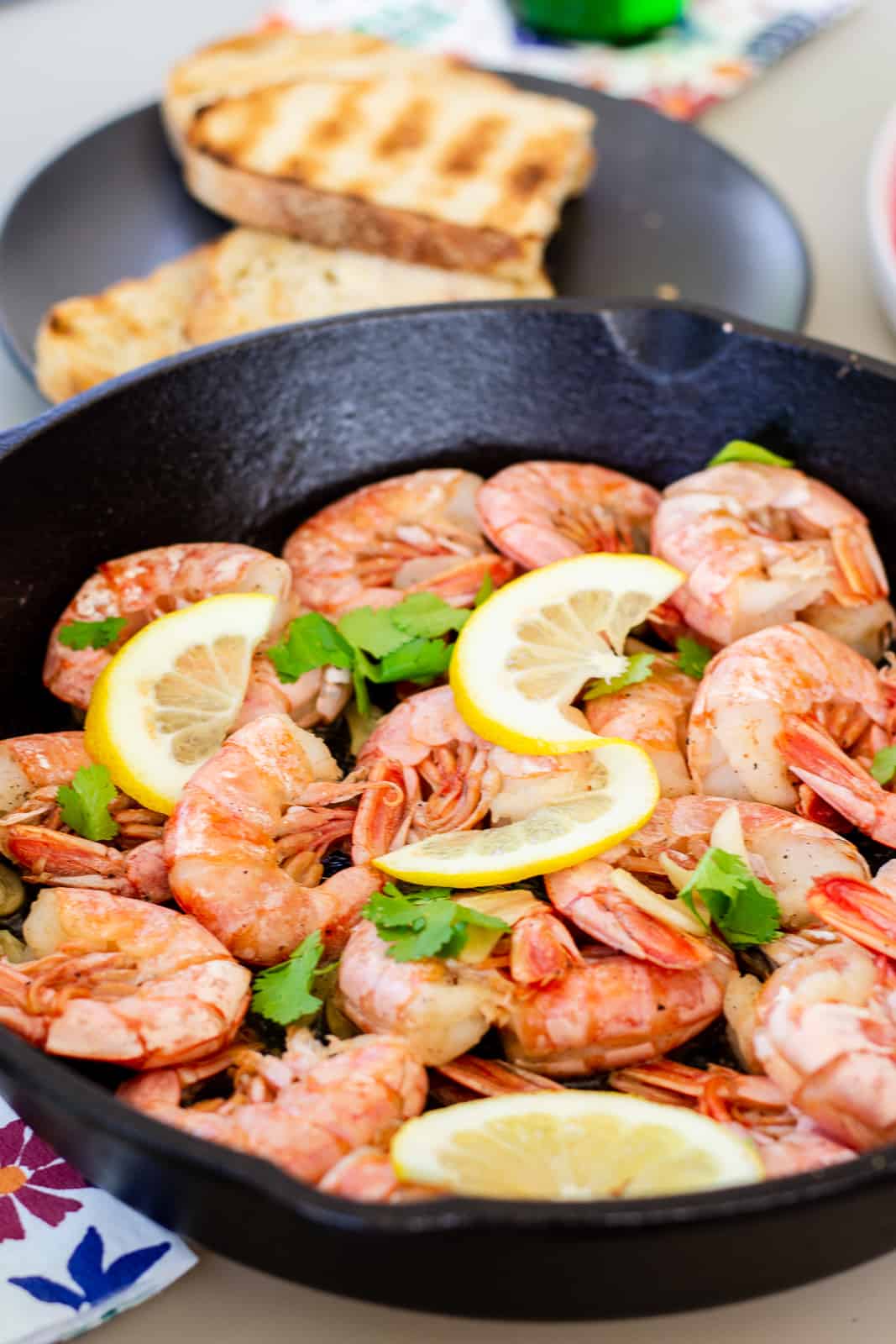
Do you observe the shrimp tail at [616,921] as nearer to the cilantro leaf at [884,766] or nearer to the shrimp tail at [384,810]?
the shrimp tail at [384,810]

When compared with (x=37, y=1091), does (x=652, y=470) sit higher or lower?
lower

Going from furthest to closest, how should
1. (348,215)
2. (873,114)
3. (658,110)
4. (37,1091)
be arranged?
(873,114) → (658,110) → (348,215) → (37,1091)

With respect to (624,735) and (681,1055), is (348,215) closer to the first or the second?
(624,735)

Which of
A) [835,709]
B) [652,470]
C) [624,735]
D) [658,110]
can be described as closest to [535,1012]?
[624,735]

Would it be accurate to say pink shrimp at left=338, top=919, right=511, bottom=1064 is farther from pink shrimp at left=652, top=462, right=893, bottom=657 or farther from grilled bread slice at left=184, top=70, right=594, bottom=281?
grilled bread slice at left=184, top=70, right=594, bottom=281

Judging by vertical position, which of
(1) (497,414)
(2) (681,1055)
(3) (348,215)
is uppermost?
(3) (348,215)

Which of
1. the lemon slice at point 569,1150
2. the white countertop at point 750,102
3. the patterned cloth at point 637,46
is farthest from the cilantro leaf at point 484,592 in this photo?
the patterned cloth at point 637,46

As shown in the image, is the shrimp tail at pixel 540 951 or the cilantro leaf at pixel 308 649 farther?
the cilantro leaf at pixel 308 649

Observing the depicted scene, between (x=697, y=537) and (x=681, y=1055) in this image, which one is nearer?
(x=681, y=1055)
